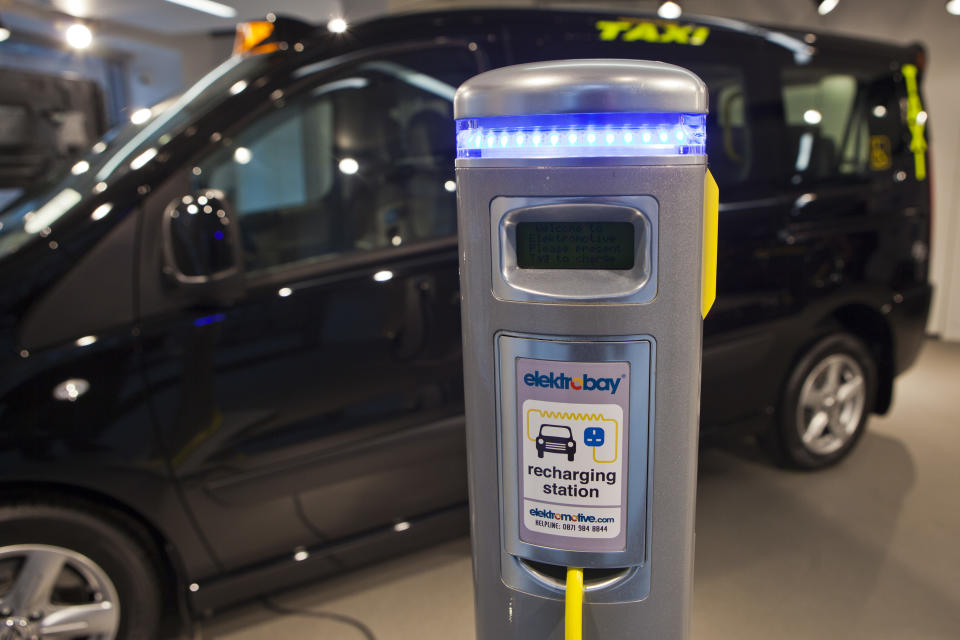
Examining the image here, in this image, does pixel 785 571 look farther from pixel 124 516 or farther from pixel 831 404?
pixel 124 516

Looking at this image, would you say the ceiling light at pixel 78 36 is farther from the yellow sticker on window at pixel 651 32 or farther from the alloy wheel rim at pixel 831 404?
the alloy wheel rim at pixel 831 404

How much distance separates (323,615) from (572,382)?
1.49m

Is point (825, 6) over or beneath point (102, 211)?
over

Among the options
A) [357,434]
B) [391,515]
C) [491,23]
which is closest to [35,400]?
[357,434]

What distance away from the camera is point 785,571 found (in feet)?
7.02

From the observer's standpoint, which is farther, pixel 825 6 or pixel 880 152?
pixel 825 6

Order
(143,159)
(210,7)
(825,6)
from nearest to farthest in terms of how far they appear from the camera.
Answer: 1. (143,159)
2. (825,6)
3. (210,7)

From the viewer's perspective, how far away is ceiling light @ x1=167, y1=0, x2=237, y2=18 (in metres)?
6.06

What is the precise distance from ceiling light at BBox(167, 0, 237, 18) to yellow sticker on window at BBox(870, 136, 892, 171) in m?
5.47

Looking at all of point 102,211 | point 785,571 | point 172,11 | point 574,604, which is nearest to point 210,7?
point 172,11

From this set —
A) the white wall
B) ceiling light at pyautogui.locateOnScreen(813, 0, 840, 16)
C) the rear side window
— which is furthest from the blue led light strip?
ceiling light at pyautogui.locateOnScreen(813, 0, 840, 16)

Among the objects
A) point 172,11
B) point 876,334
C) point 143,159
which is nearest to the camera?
point 143,159

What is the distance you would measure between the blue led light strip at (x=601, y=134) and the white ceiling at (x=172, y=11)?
5.07 metres

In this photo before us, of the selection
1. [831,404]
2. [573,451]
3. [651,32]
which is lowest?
[831,404]
